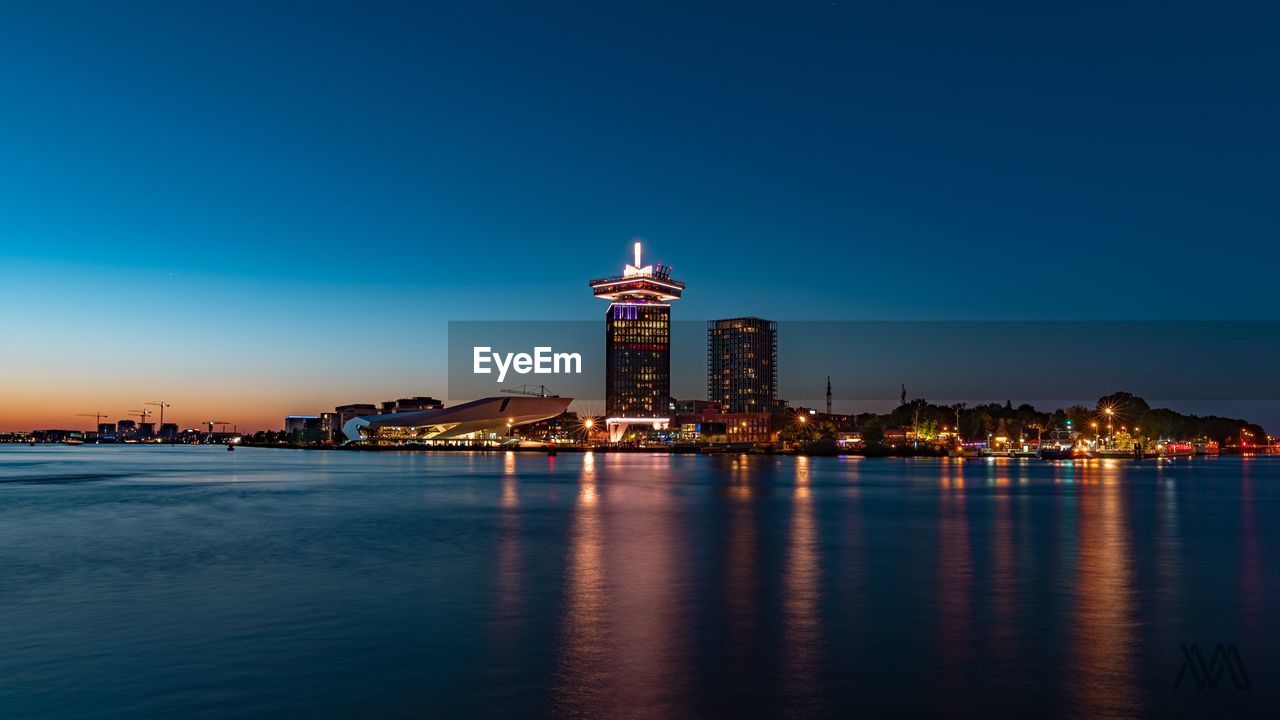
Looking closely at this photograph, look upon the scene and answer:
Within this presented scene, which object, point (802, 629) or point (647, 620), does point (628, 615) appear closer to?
point (647, 620)

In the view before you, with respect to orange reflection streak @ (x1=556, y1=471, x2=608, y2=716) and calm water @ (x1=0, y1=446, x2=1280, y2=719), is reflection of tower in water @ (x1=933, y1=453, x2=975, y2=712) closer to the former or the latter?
calm water @ (x1=0, y1=446, x2=1280, y2=719)

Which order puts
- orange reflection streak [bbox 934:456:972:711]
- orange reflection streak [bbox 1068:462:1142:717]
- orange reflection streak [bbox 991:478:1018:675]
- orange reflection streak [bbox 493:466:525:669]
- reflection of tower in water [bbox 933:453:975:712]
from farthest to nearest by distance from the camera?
orange reflection streak [bbox 493:466:525:669], orange reflection streak [bbox 991:478:1018:675], orange reflection streak [bbox 934:456:972:711], reflection of tower in water [bbox 933:453:975:712], orange reflection streak [bbox 1068:462:1142:717]

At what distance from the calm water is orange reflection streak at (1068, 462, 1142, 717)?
0.07 meters

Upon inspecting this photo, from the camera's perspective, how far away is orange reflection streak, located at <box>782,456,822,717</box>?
10.9 metres

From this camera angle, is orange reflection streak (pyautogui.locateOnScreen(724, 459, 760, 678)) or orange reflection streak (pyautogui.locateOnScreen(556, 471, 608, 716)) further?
orange reflection streak (pyautogui.locateOnScreen(724, 459, 760, 678))

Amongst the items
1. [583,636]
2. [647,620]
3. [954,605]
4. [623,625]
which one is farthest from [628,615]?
[954,605]

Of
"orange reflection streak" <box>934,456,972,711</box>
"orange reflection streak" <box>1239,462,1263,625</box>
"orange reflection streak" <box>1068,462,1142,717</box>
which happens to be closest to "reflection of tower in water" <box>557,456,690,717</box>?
"orange reflection streak" <box>934,456,972,711</box>

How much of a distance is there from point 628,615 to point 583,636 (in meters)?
1.99

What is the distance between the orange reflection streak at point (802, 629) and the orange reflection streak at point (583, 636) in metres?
2.31

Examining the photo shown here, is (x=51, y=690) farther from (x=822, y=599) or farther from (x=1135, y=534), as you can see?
(x=1135, y=534)

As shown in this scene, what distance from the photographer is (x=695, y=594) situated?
18.2 metres

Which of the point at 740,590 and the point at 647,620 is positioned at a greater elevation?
the point at 647,620

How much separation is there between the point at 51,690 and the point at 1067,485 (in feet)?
217

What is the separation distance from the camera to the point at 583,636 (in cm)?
1415
